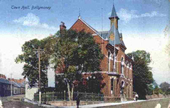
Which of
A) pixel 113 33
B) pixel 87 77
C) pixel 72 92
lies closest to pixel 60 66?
pixel 72 92

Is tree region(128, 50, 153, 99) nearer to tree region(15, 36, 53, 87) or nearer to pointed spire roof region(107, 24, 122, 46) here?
pointed spire roof region(107, 24, 122, 46)

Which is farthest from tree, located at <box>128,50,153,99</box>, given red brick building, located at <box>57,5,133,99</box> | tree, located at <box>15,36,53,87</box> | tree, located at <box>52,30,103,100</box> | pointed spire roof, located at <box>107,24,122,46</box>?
tree, located at <box>15,36,53,87</box>

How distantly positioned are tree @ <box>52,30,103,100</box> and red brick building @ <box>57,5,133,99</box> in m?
2.13

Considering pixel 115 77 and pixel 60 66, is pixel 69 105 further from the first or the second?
pixel 115 77

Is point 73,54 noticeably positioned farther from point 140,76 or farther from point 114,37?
point 140,76

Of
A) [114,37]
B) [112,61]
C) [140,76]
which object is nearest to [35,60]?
[112,61]

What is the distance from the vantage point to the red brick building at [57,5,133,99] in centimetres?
2344

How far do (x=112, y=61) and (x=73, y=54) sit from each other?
9.19 meters

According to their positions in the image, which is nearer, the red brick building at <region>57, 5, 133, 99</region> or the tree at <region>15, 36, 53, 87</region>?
the tree at <region>15, 36, 53, 87</region>

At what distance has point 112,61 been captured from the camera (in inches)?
1041

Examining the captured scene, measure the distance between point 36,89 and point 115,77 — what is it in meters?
9.45

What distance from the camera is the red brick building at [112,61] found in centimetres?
2344

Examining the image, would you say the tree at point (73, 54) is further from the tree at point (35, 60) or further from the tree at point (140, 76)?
the tree at point (140, 76)

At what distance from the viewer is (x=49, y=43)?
17453 millimetres
